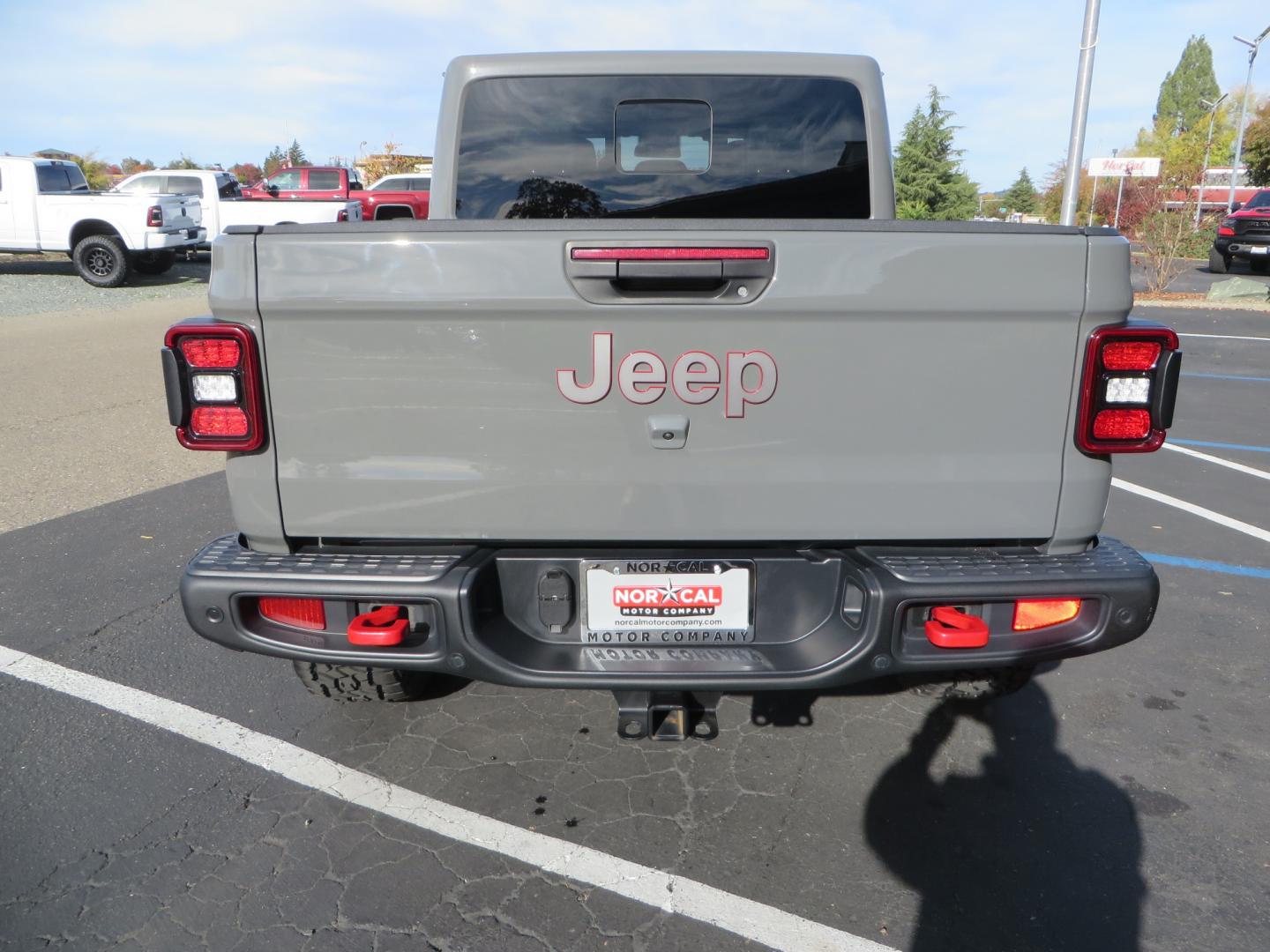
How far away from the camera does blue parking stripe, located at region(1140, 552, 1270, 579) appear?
188 inches

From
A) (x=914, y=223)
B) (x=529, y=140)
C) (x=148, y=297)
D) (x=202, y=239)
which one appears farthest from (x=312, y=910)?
(x=202, y=239)

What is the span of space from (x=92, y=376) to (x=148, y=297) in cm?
734

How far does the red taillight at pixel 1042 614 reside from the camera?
244 cm

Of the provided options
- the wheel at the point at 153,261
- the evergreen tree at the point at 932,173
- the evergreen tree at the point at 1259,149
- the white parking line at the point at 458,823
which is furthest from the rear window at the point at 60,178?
the evergreen tree at the point at 1259,149

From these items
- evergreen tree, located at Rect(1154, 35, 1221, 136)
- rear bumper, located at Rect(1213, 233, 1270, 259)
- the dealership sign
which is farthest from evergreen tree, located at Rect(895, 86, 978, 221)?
evergreen tree, located at Rect(1154, 35, 1221, 136)

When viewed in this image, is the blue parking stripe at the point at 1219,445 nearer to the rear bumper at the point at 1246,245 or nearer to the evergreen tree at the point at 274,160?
the rear bumper at the point at 1246,245

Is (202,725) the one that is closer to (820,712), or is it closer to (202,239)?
(820,712)

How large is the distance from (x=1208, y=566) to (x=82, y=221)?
1824cm

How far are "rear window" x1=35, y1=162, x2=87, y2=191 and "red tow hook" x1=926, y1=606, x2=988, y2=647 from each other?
62.7 ft

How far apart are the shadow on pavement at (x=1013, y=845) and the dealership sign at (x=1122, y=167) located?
33.3m

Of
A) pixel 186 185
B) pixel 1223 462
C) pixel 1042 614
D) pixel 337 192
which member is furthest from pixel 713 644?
pixel 337 192

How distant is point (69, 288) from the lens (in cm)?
1697

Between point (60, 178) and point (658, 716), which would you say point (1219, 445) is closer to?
point (658, 716)

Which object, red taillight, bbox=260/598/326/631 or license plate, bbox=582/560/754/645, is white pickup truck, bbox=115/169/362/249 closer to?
red taillight, bbox=260/598/326/631
